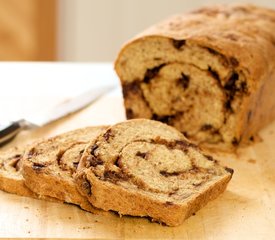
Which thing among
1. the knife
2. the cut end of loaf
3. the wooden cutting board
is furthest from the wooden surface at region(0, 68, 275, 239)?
the knife

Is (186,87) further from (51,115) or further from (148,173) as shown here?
(148,173)

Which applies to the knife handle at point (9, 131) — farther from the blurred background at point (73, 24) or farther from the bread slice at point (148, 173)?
the blurred background at point (73, 24)

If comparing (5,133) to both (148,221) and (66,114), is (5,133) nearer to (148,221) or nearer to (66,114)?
(66,114)

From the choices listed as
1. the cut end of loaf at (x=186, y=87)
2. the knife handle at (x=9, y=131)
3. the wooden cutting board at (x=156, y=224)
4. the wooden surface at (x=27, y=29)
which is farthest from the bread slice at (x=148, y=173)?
the wooden surface at (x=27, y=29)

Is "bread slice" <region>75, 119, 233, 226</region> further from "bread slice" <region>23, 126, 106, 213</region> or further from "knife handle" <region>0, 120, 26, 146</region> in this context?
"knife handle" <region>0, 120, 26, 146</region>

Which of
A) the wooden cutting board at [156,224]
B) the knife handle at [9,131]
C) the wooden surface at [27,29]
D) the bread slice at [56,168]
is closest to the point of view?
the wooden cutting board at [156,224]

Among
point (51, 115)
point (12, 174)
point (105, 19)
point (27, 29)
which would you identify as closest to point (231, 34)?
point (51, 115)
